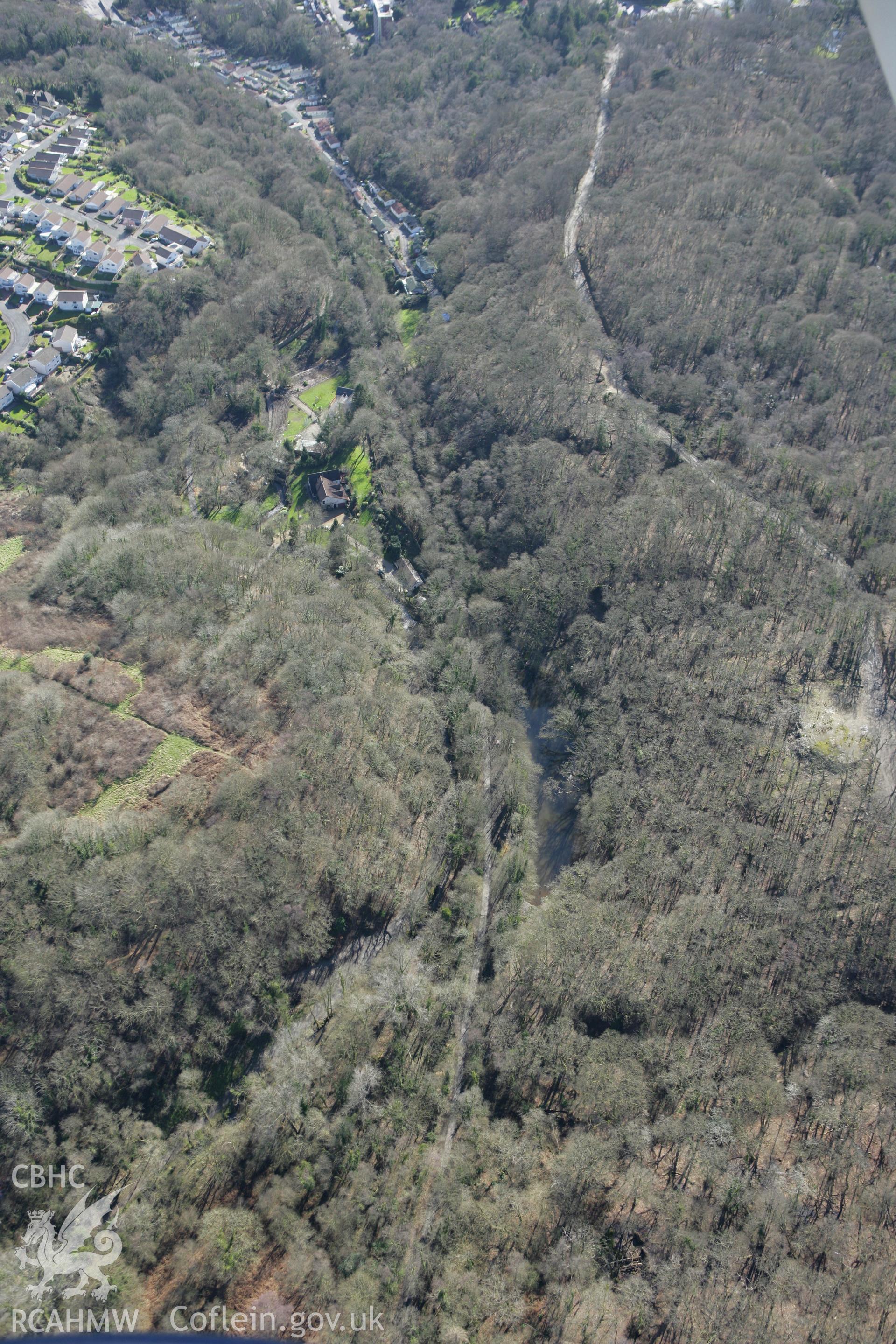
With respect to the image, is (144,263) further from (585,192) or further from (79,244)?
(585,192)

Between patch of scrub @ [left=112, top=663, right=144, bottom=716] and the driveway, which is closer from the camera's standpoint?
patch of scrub @ [left=112, top=663, right=144, bottom=716]

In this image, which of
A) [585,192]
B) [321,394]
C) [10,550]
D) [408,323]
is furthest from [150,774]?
[585,192]

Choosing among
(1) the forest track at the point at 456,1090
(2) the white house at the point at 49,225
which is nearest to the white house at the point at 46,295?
(2) the white house at the point at 49,225

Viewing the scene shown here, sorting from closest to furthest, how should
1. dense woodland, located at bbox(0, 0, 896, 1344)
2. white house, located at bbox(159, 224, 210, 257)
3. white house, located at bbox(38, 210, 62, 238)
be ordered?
dense woodland, located at bbox(0, 0, 896, 1344), white house, located at bbox(38, 210, 62, 238), white house, located at bbox(159, 224, 210, 257)

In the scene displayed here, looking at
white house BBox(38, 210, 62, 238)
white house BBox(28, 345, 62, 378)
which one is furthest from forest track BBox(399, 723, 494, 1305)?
white house BBox(38, 210, 62, 238)

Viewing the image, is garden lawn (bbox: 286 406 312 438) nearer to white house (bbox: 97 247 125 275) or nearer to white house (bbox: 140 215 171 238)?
white house (bbox: 97 247 125 275)

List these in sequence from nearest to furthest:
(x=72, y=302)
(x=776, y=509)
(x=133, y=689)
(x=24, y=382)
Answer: (x=133, y=689), (x=776, y=509), (x=24, y=382), (x=72, y=302)

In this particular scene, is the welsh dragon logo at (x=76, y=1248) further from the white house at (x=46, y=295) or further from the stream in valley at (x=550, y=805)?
the white house at (x=46, y=295)

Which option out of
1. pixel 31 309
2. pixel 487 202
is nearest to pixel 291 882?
pixel 31 309
